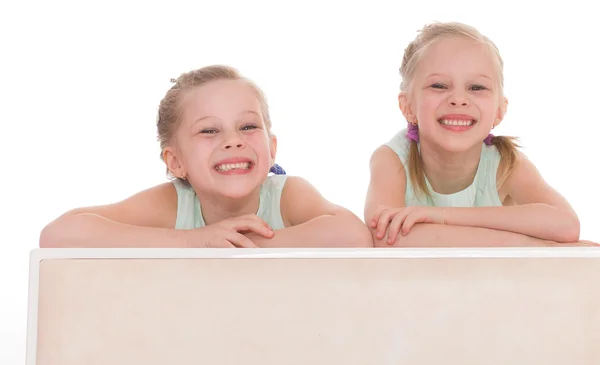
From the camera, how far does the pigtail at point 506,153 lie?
1487 mm

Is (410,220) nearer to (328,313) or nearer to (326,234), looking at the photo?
(326,234)

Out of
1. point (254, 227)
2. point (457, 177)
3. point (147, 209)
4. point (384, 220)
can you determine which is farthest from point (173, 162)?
point (457, 177)

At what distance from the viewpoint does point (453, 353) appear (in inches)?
33.5

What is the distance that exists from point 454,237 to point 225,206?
482 millimetres

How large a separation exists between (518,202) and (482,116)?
0.19 meters

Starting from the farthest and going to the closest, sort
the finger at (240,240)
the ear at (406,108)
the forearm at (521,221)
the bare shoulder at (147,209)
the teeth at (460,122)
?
→ the ear at (406,108) < the teeth at (460,122) < the bare shoulder at (147,209) < the forearm at (521,221) < the finger at (240,240)

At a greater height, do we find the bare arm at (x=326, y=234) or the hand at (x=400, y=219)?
the hand at (x=400, y=219)

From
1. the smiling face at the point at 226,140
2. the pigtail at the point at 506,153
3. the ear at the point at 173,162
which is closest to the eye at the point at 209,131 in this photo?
the smiling face at the point at 226,140

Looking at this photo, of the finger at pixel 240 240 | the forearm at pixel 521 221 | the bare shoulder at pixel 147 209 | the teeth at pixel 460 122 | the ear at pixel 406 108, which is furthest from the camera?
the ear at pixel 406 108

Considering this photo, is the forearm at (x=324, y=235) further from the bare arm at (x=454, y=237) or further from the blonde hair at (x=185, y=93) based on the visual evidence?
the blonde hair at (x=185, y=93)

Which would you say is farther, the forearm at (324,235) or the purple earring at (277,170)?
the purple earring at (277,170)

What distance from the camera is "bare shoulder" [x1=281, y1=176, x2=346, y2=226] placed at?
52.2 inches

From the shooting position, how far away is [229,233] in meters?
1.13

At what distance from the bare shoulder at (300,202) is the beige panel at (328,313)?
0.44 metres
